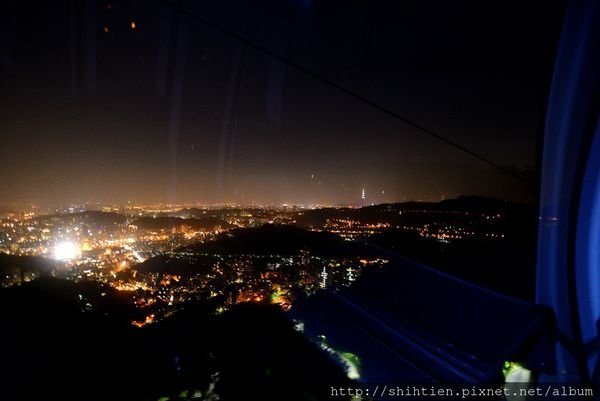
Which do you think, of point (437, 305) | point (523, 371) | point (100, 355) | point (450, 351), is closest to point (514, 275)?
point (437, 305)

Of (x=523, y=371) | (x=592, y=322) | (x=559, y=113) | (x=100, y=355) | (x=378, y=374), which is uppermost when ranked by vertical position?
(x=559, y=113)

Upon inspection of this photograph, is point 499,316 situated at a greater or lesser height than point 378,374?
greater

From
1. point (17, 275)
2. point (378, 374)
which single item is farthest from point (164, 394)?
point (17, 275)

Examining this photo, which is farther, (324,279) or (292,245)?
(292,245)

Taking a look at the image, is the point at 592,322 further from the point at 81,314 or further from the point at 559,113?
the point at 81,314

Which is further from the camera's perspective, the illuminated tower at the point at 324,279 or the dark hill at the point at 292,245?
the dark hill at the point at 292,245

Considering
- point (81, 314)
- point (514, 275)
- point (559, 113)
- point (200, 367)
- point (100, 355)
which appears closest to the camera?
point (559, 113)

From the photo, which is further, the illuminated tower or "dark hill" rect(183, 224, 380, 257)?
"dark hill" rect(183, 224, 380, 257)

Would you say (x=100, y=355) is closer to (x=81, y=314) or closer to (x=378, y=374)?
(x=81, y=314)

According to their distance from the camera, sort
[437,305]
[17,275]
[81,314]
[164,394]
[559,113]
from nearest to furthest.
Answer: [559,113] → [164,394] → [437,305] → [81,314] → [17,275]

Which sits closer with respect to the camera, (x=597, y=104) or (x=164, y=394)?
(x=597, y=104)
